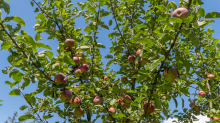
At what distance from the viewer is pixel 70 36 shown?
11.2 ft

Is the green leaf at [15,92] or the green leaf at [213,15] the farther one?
the green leaf at [15,92]

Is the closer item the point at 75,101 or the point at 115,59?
the point at 75,101

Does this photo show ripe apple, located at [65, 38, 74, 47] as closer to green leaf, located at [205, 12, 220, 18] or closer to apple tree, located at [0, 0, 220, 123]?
apple tree, located at [0, 0, 220, 123]

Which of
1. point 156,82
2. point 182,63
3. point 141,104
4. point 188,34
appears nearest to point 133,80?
point 141,104

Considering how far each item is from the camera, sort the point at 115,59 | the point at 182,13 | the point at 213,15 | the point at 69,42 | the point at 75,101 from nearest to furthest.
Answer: the point at 213,15 < the point at 182,13 < the point at 75,101 < the point at 69,42 < the point at 115,59

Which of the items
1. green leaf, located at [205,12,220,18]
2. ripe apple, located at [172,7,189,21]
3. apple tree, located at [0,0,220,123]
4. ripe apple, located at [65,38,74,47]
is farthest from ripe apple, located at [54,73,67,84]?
green leaf, located at [205,12,220,18]

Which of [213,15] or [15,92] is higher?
[213,15]

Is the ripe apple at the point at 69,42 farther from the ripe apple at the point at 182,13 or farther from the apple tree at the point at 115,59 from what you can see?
the ripe apple at the point at 182,13

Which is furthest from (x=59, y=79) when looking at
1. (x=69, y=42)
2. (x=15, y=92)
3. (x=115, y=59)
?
(x=115, y=59)

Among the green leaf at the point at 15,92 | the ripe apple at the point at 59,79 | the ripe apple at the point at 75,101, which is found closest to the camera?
the green leaf at the point at 15,92

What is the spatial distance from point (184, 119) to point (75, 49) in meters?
3.89

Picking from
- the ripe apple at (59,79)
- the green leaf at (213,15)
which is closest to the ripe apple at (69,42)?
the ripe apple at (59,79)

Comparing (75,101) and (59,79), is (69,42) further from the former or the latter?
(75,101)

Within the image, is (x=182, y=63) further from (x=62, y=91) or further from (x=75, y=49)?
(x=75, y=49)
